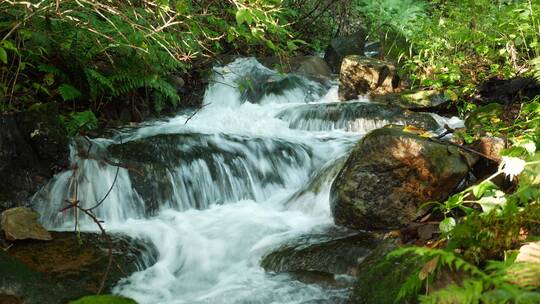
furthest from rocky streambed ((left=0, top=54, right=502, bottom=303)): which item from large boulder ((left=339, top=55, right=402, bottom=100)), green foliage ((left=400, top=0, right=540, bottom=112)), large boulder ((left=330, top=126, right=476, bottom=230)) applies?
large boulder ((left=339, top=55, right=402, bottom=100))

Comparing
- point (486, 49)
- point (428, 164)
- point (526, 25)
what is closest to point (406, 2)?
→ point (486, 49)

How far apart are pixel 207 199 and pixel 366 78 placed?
5.07 meters

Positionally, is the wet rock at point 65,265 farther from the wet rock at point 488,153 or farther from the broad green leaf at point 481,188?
the wet rock at point 488,153

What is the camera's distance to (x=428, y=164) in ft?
13.7

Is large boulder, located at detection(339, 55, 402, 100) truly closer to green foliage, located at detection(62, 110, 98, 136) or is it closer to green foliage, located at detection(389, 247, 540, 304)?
green foliage, located at detection(62, 110, 98, 136)

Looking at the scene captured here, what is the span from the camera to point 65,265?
3762 millimetres

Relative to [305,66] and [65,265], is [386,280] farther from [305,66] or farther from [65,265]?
[305,66]

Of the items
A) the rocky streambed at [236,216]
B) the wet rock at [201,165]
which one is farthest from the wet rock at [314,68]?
the wet rock at [201,165]

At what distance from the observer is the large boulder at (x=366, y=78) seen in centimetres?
929

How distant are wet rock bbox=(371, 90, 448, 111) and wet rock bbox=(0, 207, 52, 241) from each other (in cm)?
612

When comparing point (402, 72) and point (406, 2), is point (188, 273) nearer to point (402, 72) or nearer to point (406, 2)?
point (402, 72)

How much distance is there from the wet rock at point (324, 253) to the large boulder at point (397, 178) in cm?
24

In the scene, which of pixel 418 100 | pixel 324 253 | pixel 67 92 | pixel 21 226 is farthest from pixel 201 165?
pixel 418 100

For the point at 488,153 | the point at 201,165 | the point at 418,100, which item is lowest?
the point at 488,153
